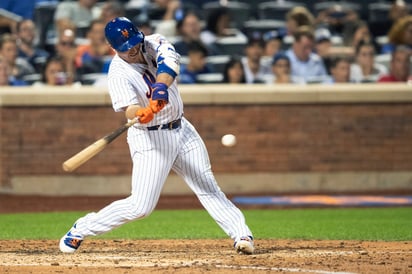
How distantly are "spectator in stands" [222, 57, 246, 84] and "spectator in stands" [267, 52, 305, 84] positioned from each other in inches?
16.8

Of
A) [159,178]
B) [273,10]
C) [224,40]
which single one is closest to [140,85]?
[159,178]

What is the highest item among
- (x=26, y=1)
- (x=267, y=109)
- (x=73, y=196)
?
(x=26, y=1)

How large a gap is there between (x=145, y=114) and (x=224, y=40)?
8435mm

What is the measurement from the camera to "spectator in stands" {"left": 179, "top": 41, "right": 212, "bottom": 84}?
14.4 m

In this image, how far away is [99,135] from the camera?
560 inches

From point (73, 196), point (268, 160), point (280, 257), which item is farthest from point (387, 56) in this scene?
point (280, 257)

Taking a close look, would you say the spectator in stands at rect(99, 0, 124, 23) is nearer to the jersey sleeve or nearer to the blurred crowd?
the blurred crowd

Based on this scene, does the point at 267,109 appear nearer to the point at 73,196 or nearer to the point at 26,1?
the point at 73,196

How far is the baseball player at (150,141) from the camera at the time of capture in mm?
7559

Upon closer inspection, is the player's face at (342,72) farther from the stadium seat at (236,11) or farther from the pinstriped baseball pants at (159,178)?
the pinstriped baseball pants at (159,178)

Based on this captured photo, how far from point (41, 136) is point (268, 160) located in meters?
3.04

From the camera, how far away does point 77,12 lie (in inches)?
620

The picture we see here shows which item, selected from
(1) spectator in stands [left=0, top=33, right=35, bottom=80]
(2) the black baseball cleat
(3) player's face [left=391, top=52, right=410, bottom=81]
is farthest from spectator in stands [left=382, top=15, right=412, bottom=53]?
(2) the black baseball cleat

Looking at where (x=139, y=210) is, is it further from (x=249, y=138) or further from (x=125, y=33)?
(x=249, y=138)
